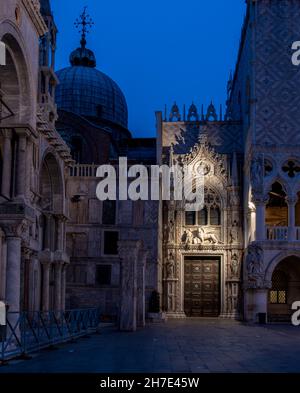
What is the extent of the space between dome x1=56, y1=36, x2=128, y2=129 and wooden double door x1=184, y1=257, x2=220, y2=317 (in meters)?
17.2

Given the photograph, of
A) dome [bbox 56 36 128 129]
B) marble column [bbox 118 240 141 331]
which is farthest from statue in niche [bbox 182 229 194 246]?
dome [bbox 56 36 128 129]

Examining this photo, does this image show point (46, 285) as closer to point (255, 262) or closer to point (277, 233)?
point (255, 262)

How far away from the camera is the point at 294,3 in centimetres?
3706

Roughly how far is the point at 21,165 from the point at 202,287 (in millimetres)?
23499

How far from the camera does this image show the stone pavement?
13479mm

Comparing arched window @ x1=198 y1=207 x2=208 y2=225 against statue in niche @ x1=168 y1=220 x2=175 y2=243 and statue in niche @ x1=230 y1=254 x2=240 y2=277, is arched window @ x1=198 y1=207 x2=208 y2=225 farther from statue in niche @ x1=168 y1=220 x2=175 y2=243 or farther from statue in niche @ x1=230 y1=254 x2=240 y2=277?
statue in niche @ x1=230 y1=254 x2=240 y2=277

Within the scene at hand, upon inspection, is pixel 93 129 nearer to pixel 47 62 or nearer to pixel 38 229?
pixel 47 62

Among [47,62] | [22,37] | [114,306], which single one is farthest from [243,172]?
[22,37]

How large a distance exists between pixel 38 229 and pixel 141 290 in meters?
5.23

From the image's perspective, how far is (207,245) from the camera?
3944 centimetres

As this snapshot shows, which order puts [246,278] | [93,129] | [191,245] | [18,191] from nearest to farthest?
[18,191] < [246,278] < [191,245] < [93,129]

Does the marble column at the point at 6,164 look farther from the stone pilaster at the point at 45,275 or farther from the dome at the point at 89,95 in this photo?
the dome at the point at 89,95

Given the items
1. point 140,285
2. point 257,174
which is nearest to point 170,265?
point 257,174

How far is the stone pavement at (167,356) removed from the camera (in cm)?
1348
